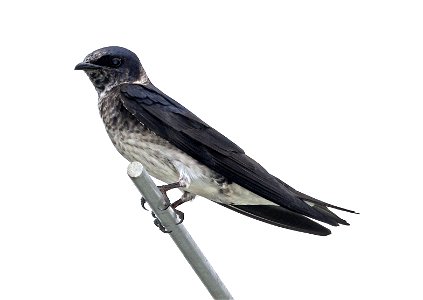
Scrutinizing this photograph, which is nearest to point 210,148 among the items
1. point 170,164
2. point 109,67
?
point 170,164

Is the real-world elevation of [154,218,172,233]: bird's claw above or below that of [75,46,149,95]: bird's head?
below

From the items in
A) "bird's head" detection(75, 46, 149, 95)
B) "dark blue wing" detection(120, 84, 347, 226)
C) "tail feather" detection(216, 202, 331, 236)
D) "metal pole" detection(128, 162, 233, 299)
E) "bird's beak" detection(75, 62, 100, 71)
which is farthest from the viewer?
"bird's head" detection(75, 46, 149, 95)

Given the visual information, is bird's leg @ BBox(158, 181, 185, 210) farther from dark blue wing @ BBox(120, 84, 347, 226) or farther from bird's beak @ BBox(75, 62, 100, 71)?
bird's beak @ BBox(75, 62, 100, 71)

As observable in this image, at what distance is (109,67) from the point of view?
8602 millimetres

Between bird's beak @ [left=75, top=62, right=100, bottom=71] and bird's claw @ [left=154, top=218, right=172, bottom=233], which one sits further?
bird's beak @ [left=75, top=62, right=100, bottom=71]

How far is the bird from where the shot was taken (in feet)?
25.8

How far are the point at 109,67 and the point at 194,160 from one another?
1.17 metres

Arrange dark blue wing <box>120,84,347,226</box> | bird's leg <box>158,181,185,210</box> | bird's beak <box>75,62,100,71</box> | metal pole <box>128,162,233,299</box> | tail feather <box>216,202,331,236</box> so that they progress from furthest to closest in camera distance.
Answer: bird's beak <box>75,62,100,71</box>
tail feather <box>216,202,331,236</box>
dark blue wing <box>120,84,347,226</box>
bird's leg <box>158,181,185,210</box>
metal pole <box>128,162,233,299</box>

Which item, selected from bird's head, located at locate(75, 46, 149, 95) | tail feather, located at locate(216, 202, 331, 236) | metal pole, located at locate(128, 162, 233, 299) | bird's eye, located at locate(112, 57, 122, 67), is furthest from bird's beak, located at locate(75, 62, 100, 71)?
metal pole, located at locate(128, 162, 233, 299)

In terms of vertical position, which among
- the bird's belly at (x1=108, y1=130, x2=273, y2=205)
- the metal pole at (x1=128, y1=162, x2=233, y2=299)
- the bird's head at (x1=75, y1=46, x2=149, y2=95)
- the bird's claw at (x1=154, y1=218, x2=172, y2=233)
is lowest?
the metal pole at (x1=128, y1=162, x2=233, y2=299)

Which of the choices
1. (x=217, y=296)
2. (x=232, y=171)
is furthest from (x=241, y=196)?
(x=217, y=296)

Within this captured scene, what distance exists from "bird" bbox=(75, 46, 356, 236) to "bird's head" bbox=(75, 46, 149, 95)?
0.76 ft

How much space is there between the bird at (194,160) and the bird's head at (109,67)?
0.23 meters

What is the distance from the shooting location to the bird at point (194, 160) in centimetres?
787
